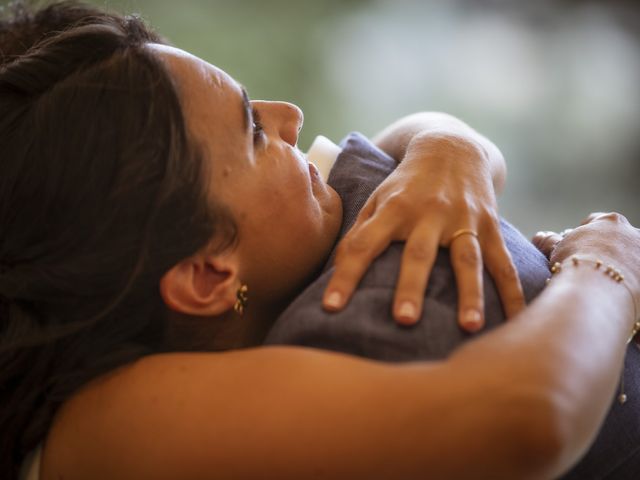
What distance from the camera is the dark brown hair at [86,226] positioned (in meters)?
0.91

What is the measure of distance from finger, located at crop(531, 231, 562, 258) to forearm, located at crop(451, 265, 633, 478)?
32 cm

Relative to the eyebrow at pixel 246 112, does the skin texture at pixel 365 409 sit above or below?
below

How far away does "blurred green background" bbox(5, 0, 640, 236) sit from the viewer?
2.87 m

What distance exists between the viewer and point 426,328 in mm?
836

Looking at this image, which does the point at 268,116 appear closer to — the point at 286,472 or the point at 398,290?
the point at 398,290

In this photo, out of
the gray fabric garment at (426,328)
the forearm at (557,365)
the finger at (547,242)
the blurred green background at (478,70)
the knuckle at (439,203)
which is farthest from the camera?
the blurred green background at (478,70)

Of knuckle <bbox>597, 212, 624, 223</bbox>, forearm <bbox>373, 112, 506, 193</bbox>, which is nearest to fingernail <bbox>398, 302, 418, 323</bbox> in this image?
forearm <bbox>373, 112, 506, 193</bbox>

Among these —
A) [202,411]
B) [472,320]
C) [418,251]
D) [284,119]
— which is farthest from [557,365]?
[284,119]

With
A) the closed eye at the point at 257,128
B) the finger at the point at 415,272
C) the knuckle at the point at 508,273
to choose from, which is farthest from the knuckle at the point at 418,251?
the closed eye at the point at 257,128

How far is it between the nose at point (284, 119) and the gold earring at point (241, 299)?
26 cm

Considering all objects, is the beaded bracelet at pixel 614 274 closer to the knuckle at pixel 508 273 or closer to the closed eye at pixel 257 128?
the knuckle at pixel 508 273

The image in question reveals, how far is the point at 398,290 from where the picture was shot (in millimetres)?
862

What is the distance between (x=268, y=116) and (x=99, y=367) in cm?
48

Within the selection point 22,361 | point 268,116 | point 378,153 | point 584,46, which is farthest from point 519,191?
point 22,361
